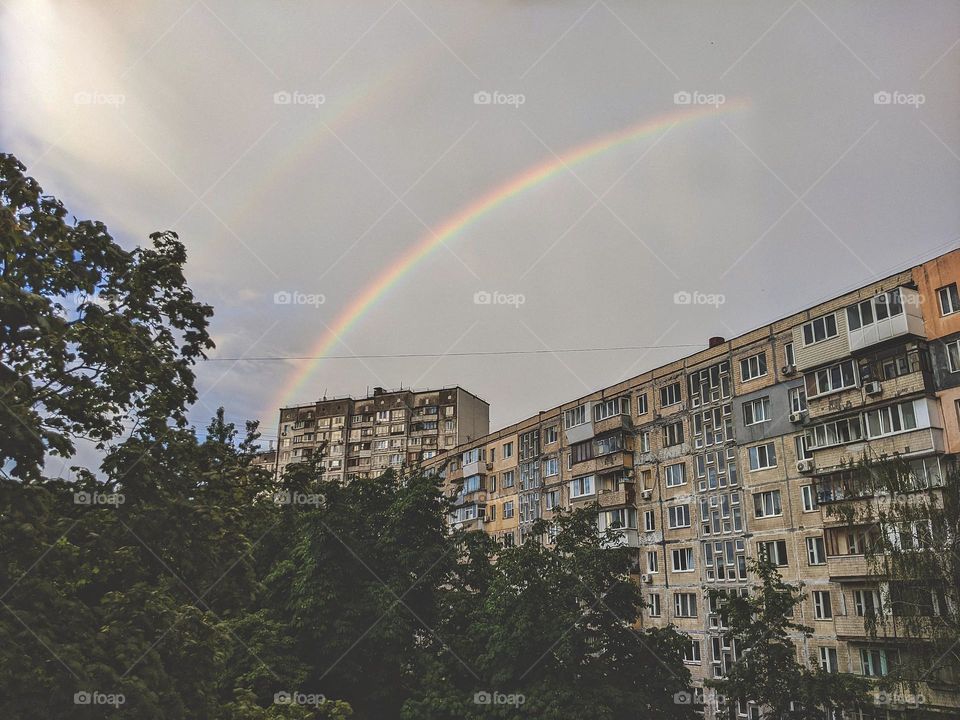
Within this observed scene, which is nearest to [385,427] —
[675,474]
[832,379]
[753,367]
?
[675,474]

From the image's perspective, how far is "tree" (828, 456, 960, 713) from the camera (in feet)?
75.6

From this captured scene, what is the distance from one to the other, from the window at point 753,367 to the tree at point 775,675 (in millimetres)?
14015

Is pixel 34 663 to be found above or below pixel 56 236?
below

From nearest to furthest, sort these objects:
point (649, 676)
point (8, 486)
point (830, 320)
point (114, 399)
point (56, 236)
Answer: point (8, 486), point (56, 236), point (114, 399), point (649, 676), point (830, 320)

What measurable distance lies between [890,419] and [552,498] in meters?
23.9

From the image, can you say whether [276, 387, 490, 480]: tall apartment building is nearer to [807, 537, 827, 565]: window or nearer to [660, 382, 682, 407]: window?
[660, 382, 682, 407]: window

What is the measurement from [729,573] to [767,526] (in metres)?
3.37

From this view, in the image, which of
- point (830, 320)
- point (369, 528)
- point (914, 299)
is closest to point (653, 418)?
point (830, 320)

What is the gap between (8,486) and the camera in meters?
9.55

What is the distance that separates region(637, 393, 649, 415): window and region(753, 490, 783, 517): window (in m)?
8.93

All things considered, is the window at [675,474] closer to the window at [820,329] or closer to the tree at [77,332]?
the window at [820,329]

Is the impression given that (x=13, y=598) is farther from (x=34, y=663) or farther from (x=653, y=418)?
(x=653, y=418)

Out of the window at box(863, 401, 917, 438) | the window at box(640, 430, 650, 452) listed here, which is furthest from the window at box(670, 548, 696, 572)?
the window at box(863, 401, 917, 438)

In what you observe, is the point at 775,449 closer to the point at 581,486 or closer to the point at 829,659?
the point at 829,659
